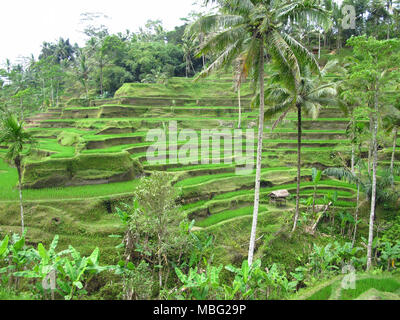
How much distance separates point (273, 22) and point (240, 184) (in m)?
8.91

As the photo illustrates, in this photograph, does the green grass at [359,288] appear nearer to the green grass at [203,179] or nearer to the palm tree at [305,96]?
the palm tree at [305,96]

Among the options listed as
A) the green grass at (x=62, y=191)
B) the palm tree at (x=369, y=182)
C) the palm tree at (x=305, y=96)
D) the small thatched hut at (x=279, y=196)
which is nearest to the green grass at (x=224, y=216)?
the small thatched hut at (x=279, y=196)

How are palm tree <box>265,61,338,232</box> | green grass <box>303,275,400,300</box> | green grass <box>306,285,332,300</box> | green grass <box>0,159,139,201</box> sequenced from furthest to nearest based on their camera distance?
palm tree <box>265,61,338,232</box>, green grass <box>0,159,139,201</box>, green grass <box>306,285,332,300</box>, green grass <box>303,275,400,300</box>

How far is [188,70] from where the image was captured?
1524 inches

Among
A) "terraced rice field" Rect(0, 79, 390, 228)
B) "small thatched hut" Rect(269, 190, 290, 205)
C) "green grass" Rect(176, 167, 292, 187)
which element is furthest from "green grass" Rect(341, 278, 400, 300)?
"green grass" Rect(176, 167, 292, 187)

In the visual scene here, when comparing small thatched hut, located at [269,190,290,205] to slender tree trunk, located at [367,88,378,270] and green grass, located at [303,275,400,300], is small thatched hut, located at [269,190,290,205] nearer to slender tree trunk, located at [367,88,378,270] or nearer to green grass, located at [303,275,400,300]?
slender tree trunk, located at [367,88,378,270]

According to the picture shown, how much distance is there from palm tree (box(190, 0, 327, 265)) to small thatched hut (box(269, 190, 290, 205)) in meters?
7.07

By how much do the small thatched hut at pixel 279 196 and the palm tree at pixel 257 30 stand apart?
7.07 meters

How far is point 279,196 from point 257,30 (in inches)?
328

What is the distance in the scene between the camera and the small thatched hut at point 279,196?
13.4 m

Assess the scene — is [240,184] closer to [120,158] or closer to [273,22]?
[120,158]

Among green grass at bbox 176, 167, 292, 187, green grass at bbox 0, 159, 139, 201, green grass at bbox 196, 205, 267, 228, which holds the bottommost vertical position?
green grass at bbox 196, 205, 267, 228

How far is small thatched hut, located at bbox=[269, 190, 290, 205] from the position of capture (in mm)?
13414
